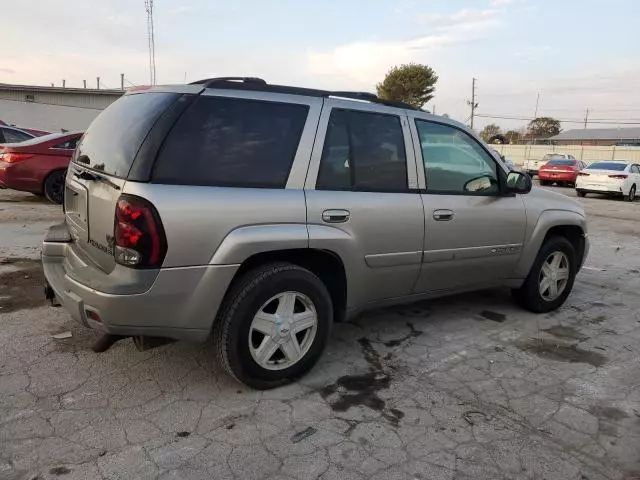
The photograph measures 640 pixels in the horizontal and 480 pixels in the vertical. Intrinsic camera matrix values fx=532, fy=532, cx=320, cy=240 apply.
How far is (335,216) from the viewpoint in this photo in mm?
3330

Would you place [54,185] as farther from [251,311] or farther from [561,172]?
[561,172]

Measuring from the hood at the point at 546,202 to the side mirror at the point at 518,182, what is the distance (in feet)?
0.47

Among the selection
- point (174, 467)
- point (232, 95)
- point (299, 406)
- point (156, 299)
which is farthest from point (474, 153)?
point (174, 467)

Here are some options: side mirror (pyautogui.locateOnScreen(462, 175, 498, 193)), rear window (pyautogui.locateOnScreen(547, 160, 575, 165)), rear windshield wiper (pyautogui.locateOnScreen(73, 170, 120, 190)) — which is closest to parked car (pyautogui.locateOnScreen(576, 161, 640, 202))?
rear window (pyautogui.locateOnScreen(547, 160, 575, 165))

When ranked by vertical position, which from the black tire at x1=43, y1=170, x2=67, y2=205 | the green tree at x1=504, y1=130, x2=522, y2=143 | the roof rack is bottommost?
the black tire at x1=43, y1=170, x2=67, y2=205

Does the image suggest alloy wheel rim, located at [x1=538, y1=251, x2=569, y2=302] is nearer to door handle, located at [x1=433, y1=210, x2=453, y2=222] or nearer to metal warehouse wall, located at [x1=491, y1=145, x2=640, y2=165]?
door handle, located at [x1=433, y1=210, x2=453, y2=222]

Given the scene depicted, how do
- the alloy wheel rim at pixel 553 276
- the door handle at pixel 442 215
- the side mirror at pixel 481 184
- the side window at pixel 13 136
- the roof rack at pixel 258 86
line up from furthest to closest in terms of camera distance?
the side window at pixel 13 136, the alloy wheel rim at pixel 553 276, the side mirror at pixel 481 184, the door handle at pixel 442 215, the roof rack at pixel 258 86

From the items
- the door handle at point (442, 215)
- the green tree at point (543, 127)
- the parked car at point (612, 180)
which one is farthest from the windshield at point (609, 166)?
the green tree at point (543, 127)

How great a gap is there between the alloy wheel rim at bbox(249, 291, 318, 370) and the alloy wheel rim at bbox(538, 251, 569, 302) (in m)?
2.60

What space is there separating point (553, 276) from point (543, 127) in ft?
301

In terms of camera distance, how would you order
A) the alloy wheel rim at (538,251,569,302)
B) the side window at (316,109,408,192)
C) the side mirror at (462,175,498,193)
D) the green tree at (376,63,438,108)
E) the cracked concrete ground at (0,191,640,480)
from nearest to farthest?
1. the cracked concrete ground at (0,191,640,480)
2. the side window at (316,109,408,192)
3. the side mirror at (462,175,498,193)
4. the alloy wheel rim at (538,251,569,302)
5. the green tree at (376,63,438,108)

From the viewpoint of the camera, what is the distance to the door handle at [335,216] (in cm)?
328

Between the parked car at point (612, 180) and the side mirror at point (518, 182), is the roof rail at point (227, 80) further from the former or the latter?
the parked car at point (612, 180)

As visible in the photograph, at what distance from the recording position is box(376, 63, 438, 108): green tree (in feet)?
189
